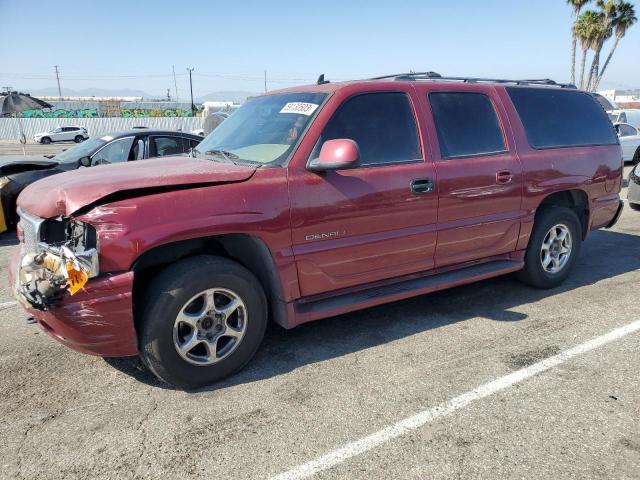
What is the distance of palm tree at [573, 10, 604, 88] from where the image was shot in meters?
34.8

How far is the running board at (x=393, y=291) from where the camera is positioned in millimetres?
3455

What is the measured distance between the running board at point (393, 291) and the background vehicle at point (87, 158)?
184 inches

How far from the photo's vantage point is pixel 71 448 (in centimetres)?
257

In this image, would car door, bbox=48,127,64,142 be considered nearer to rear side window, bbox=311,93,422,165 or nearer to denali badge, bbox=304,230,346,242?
rear side window, bbox=311,93,422,165

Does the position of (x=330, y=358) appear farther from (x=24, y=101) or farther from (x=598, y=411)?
(x=24, y=101)

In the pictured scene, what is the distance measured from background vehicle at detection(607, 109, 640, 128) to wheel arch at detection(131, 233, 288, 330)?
18095 mm

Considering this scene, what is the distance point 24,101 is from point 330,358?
53.7 ft

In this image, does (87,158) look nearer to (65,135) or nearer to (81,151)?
(81,151)

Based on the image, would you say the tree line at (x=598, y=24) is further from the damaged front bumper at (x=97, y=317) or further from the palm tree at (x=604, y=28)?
the damaged front bumper at (x=97, y=317)

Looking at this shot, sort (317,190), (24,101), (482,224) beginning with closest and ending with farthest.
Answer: (317,190), (482,224), (24,101)

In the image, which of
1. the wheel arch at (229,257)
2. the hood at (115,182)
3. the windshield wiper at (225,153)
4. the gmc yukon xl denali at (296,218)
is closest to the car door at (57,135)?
the gmc yukon xl denali at (296,218)

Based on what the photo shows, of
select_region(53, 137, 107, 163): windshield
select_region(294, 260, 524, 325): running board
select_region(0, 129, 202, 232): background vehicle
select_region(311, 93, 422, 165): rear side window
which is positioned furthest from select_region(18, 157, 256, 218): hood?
select_region(53, 137, 107, 163): windshield

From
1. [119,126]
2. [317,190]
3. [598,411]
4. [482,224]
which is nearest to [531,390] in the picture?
[598,411]

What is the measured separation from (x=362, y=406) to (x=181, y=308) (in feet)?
4.07
